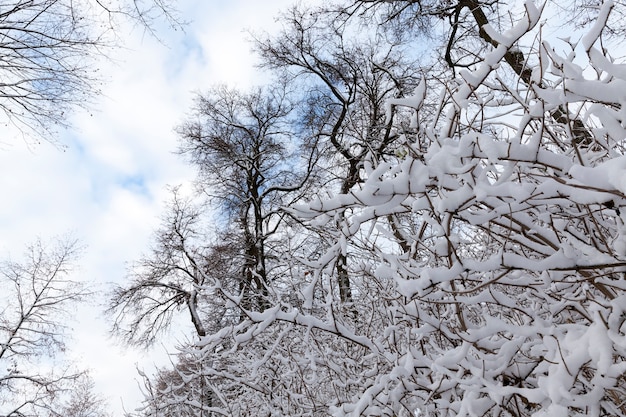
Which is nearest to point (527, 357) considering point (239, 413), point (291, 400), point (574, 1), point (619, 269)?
point (619, 269)

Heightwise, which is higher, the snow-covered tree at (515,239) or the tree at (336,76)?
the tree at (336,76)

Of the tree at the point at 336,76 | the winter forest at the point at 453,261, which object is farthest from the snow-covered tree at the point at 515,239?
the tree at the point at 336,76

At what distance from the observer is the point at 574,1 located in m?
6.10

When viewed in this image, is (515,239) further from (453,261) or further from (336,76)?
(336,76)

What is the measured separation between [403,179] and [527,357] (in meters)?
1.04

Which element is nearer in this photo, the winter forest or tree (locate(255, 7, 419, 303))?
the winter forest

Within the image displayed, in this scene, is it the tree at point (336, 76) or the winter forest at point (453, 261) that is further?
the tree at point (336, 76)

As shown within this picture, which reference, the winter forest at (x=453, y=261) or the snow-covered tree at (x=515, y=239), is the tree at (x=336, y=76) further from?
the snow-covered tree at (x=515, y=239)

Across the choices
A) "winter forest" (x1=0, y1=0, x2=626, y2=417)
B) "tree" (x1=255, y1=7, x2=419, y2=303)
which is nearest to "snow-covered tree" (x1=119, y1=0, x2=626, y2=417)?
"winter forest" (x1=0, y1=0, x2=626, y2=417)

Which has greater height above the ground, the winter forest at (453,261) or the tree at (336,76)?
the tree at (336,76)

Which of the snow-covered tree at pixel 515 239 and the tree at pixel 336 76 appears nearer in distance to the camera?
the snow-covered tree at pixel 515 239

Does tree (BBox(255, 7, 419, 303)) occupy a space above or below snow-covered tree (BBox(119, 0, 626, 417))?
above

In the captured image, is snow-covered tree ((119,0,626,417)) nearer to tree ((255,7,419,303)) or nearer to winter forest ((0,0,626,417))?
winter forest ((0,0,626,417))

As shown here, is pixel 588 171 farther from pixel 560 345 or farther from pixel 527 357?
pixel 527 357
